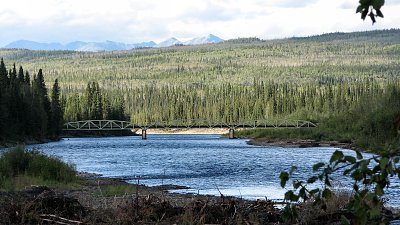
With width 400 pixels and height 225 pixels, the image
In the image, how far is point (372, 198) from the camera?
4969 mm

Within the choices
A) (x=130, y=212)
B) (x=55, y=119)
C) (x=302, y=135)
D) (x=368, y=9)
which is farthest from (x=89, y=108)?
(x=368, y=9)

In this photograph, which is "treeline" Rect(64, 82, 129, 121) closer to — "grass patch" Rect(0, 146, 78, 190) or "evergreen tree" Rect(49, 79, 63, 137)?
"evergreen tree" Rect(49, 79, 63, 137)

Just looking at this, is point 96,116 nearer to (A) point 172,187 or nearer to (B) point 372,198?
(A) point 172,187

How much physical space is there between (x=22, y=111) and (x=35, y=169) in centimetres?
7415

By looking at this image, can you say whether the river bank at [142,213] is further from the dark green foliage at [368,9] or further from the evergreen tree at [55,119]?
the evergreen tree at [55,119]

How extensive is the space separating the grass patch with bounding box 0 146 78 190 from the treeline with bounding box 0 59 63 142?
197 feet

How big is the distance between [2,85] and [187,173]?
62443 mm

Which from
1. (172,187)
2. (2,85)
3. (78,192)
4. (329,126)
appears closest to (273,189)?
(172,187)

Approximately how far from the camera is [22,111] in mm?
105062

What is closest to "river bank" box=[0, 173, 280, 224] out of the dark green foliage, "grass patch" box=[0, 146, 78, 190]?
the dark green foliage

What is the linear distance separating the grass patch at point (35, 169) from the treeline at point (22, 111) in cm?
6017

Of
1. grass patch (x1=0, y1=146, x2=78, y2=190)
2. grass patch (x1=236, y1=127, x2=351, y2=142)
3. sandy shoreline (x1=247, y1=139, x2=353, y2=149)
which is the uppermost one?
grass patch (x1=0, y1=146, x2=78, y2=190)

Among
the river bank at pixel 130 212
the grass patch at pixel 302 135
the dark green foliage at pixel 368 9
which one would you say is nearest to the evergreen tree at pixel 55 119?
the grass patch at pixel 302 135

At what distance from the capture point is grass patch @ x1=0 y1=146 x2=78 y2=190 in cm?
3219
